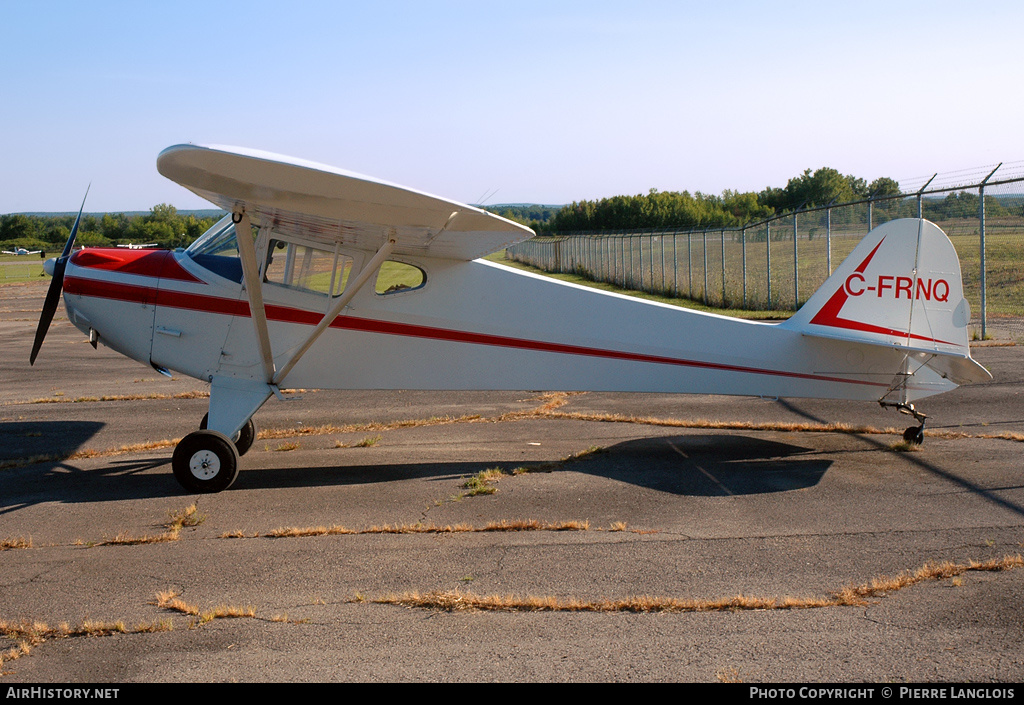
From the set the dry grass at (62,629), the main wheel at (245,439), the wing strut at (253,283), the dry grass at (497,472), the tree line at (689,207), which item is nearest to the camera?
the dry grass at (62,629)

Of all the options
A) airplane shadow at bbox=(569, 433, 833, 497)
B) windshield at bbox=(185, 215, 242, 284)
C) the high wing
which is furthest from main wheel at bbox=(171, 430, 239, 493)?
airplane shadow at bbox=(569, 433, 833, 497)

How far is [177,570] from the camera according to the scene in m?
5.13

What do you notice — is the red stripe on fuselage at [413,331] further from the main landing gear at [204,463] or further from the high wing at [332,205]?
the main landing gear at [204,463]

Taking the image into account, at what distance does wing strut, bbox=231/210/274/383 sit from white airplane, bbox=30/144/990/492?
77mm

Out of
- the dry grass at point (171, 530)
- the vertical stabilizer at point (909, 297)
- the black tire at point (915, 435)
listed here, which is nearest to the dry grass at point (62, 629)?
the dry grass at point (171, 530)

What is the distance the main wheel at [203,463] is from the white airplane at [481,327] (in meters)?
0.54

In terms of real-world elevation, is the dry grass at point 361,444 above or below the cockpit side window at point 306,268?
below

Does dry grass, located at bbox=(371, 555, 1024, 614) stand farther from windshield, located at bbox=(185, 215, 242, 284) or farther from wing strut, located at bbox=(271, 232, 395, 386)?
windshield, located at bbox=(185, 215, 242, 284)

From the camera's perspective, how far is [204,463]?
6.85 metres

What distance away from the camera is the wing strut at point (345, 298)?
682cm

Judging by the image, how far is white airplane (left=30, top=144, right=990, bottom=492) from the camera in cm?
739

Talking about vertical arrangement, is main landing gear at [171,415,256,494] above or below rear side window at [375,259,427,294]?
below

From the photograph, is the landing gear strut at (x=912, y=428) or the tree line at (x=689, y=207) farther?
the tree line at (x=689, y=207)
